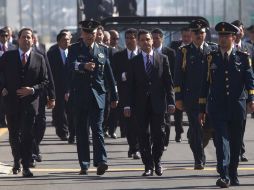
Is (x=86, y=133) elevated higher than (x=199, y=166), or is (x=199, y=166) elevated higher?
(x=86, y=133)

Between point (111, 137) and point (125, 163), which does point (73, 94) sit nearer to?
point (125, 163)

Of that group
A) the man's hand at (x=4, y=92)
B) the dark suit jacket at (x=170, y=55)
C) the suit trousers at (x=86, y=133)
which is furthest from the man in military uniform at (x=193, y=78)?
the dark suit jacket at (x=170, y=55)

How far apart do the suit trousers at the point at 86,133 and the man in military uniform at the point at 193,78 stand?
1224mm

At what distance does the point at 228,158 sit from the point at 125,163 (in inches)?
127

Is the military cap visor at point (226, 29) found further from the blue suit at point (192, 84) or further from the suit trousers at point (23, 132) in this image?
the suit trousers at point (23, 132)

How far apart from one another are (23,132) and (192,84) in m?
2.33

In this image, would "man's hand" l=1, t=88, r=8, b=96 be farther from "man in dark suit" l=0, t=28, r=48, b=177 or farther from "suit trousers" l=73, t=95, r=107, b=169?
"suit trousers" l=73, t=95, r=107, b=169

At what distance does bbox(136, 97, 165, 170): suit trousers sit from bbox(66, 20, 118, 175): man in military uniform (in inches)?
19.3

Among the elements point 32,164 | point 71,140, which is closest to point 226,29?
point 32,164

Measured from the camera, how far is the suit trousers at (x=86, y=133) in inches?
622

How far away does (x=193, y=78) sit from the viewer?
1652cm

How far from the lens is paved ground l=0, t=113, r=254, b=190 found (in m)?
14.7

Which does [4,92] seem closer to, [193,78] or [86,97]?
[86,97]

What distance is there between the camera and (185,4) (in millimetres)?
145000
